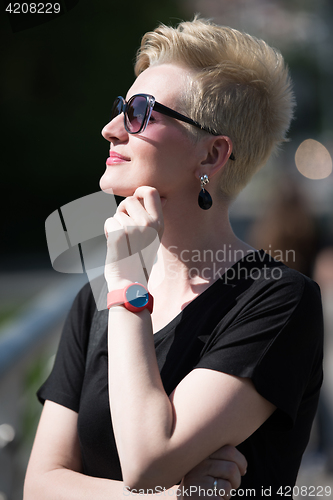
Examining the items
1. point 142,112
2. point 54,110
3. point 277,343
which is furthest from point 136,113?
point 54,110

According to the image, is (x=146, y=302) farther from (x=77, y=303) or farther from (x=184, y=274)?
(x=77, y=303)

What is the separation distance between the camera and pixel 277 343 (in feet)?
4.64

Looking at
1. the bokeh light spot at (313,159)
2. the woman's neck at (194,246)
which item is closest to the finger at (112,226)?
the woman's neck at (194,246)

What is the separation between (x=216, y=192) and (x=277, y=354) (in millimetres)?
745

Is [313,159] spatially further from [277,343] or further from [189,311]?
[277,343]

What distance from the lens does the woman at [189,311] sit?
1354 millimetres

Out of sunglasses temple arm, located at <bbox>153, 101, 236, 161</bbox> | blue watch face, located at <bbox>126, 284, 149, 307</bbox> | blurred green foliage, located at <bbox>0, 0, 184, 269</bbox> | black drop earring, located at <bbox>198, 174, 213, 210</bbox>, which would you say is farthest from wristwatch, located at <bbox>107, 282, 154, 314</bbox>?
blurred green foliage, located at <bbox>0, 0, 184, 269</bbox>

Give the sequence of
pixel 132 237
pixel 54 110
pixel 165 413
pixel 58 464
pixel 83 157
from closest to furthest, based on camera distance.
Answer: pixel 165 413 < pixel 132 237 < pixel 58 464 < pixel 83 157 < pixel 54 110

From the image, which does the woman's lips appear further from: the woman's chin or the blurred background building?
the blurred background building

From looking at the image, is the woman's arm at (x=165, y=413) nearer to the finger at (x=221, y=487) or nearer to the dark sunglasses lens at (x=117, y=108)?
the finger at (x=221, y=487)

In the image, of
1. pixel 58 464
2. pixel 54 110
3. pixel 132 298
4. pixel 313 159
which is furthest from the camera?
pixel 54 110

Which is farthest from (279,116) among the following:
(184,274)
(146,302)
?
(146,302)

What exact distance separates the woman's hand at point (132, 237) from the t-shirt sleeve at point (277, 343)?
0.35 meters

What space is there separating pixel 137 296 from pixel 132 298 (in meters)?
0.02
